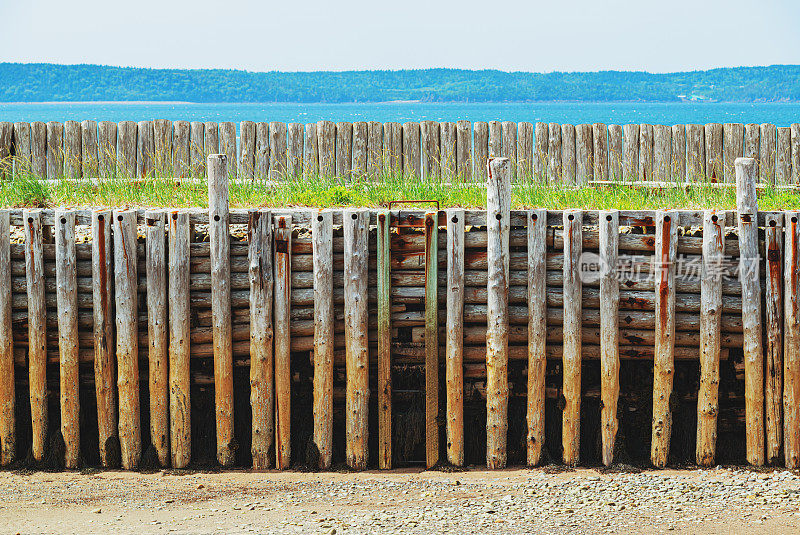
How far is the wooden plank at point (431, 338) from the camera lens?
7.33m

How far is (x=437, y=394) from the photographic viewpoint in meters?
7.51

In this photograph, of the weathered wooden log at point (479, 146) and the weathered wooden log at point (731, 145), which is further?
the weathered wooden log at point (479, 146)

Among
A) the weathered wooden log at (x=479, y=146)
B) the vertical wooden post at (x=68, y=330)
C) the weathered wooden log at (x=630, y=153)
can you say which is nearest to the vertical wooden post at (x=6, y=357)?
the vertical wooden post at (x=68, y=330)

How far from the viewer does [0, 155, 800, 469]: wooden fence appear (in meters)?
7.28

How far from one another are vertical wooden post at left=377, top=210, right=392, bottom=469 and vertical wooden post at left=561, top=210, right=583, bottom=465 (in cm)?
155

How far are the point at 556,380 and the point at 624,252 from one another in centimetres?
136

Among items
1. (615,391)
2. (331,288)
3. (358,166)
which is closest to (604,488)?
(615,391)

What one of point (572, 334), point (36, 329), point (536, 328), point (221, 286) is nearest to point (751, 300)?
point (572, 334)

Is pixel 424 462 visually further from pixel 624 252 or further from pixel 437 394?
pixel 624 252

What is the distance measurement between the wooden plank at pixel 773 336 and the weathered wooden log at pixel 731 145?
5612 mm

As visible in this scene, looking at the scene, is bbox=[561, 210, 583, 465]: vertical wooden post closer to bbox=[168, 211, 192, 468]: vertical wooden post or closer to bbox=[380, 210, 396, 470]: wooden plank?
bbox=[380, 210, 396, 470]: wooden plank

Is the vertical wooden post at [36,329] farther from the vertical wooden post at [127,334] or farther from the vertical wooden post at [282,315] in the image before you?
the vertical wooden post at [282,315]

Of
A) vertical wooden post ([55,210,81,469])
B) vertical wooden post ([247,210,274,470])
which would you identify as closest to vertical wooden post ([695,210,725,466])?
vertical wooden post ([247,210,274,470])

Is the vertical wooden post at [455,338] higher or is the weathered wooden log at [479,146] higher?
the weathered wooden log at [479,146]
